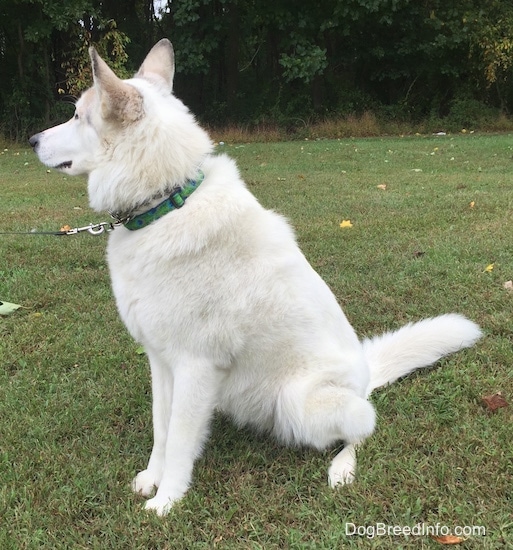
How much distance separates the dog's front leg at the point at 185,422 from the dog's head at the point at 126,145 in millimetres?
669

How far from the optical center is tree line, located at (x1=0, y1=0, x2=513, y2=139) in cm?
1844

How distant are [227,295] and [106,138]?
0.75 m

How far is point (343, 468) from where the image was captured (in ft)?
6.89

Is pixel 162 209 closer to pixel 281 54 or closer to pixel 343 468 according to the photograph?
pixel 343 468

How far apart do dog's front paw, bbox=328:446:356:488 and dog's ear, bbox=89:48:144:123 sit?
1.52 meters

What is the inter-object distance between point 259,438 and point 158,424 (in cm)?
47

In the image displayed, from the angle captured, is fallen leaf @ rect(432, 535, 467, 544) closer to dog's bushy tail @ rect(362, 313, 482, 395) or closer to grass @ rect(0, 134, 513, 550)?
grass @ rect(0, 134, 513, 550)

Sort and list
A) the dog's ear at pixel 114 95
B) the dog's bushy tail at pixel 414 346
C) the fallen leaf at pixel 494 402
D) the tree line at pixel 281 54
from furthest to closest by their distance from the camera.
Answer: the tree line at pixel 281 54 → the dog's bushy tail at pixel 414 346 → the fallen leaf at pixel 494 402 → the dog's ear at pixel 114 95

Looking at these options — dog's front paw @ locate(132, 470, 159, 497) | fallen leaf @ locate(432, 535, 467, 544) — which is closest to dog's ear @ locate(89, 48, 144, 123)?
dog's front paw @ locate(132, 470, 159, 497)

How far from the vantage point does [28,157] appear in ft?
45.4

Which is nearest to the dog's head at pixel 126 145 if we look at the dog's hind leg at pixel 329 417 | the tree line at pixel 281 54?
the dog's hind leg at pixel 329 417

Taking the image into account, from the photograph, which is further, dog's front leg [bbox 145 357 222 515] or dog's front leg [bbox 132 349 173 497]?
dog's front leg [bbox 132 349 173 497]

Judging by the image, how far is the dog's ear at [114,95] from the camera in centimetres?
186

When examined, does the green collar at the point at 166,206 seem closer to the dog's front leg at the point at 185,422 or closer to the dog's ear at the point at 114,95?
the dog's ear at the point at 114,95
